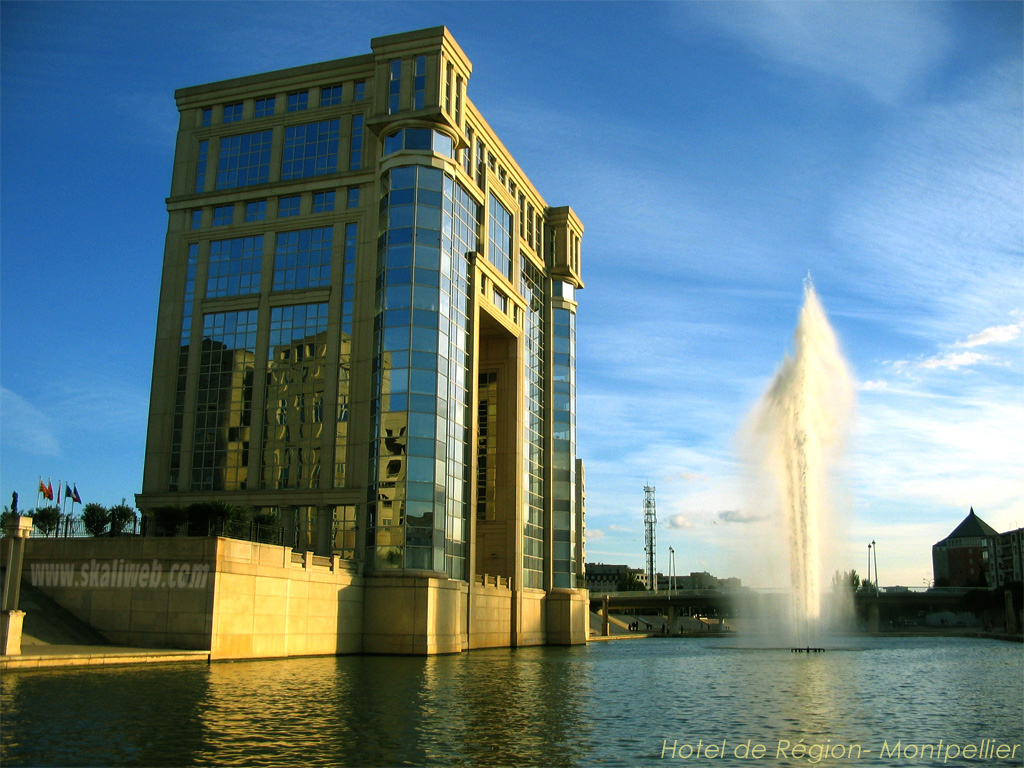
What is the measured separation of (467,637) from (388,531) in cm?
1237

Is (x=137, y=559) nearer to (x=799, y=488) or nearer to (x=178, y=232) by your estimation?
(x=178, y=232)

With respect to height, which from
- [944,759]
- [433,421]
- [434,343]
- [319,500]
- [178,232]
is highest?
[178,232]

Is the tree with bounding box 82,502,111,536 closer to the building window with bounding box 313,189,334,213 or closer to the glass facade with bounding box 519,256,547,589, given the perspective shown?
the building window with bounding box 313,189,334,213

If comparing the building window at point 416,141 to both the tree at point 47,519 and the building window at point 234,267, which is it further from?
the tree at point 47,519

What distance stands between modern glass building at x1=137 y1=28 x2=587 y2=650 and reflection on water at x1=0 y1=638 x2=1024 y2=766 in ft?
62.7

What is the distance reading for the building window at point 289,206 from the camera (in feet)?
229

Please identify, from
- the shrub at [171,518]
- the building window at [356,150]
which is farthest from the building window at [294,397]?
the shrub at [171,518]

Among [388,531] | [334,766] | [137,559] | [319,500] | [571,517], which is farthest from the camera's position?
[571,517]

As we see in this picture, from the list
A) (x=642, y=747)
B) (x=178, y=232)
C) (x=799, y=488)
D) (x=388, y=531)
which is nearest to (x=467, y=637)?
(x=388, y=531)

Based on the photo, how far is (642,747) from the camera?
20.9 m

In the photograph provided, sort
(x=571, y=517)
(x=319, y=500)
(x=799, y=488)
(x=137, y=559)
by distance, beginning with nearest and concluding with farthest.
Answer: (x=137, y=559)
(x=319, y=500)
(x=799, y=488)
(x=571, y=517)

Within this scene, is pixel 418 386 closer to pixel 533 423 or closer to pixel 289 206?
pixel 289 206

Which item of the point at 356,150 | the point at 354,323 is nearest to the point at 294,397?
the point at 354,323

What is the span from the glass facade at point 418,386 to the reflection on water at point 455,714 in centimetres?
1592
